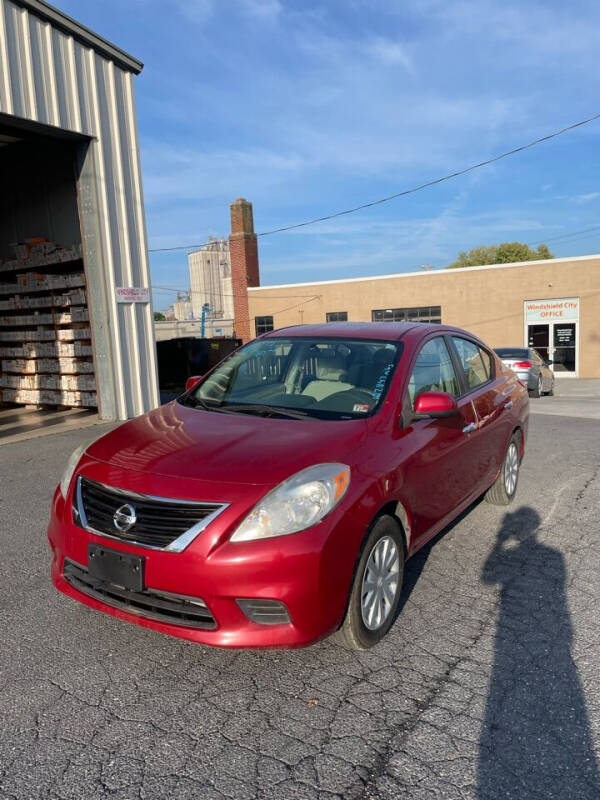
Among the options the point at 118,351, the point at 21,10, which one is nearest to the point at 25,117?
the point at 21,10

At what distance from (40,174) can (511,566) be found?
1185cm

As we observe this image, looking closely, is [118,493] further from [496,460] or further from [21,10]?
[21,10]

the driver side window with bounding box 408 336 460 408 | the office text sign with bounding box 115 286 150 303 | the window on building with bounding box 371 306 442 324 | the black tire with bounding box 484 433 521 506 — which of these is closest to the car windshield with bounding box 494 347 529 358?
the office text sign with bounding box 115 286 150 303

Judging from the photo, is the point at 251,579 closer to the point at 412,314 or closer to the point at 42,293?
the point at 42,293

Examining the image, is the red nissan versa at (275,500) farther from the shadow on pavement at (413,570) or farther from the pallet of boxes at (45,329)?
the pallet of boxes at (45,329)

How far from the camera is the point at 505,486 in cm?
545

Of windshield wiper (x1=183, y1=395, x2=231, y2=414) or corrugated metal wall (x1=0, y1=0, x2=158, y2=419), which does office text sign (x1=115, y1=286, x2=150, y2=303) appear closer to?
corrugated metal wall (x1=0, y1=0, x2=158, y2=419)

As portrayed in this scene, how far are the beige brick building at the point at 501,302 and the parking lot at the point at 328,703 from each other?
25.0 meters

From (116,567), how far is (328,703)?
1106 millimetres

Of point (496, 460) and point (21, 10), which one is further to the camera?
point (21, 10)

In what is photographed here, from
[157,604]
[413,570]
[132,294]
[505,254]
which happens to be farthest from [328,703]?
[505,254]

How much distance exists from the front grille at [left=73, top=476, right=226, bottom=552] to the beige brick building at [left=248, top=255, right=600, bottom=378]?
26.8 meters

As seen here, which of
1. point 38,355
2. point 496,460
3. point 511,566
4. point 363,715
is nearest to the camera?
point 363,715

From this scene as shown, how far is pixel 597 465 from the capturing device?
7.25 m
